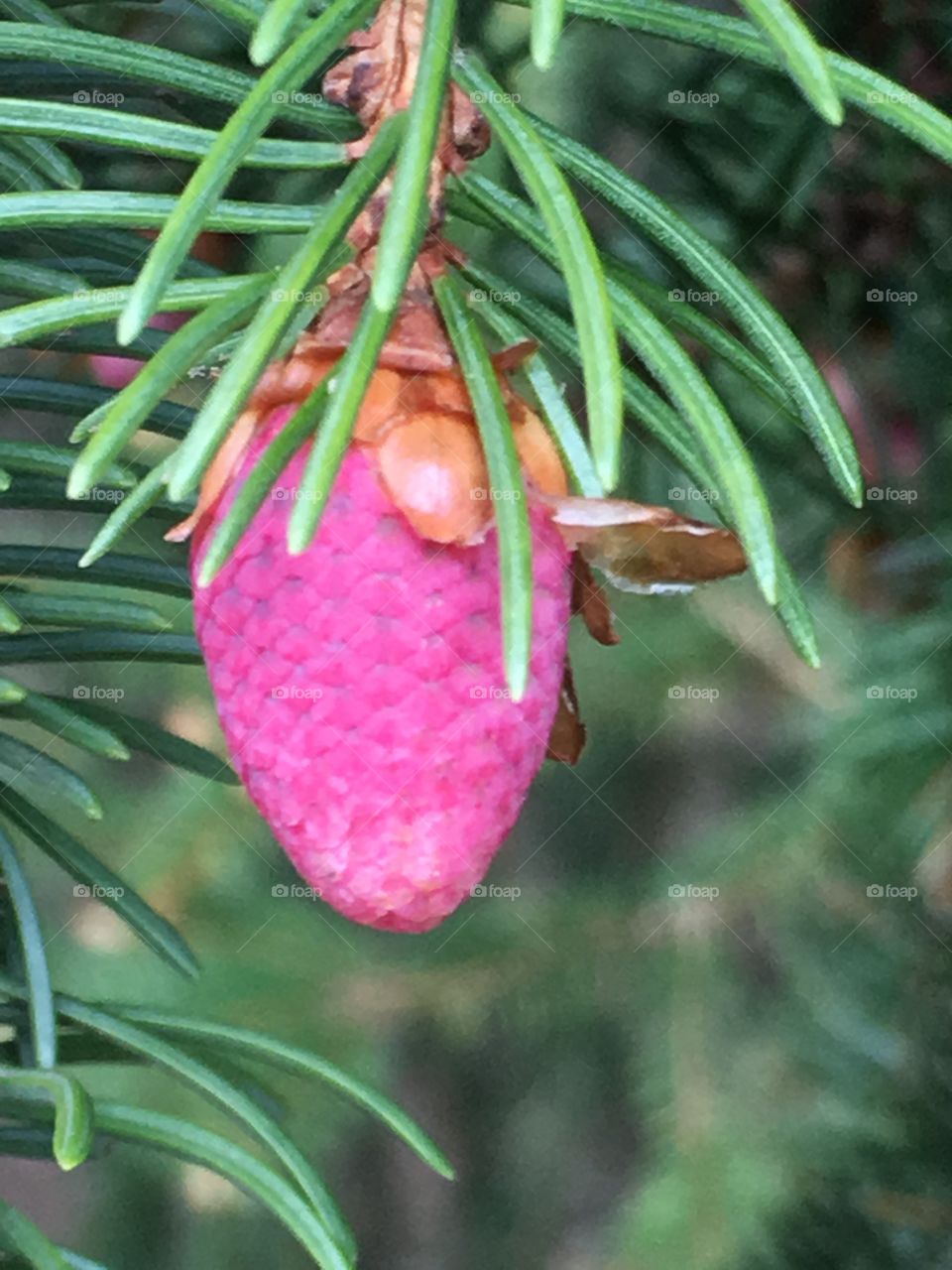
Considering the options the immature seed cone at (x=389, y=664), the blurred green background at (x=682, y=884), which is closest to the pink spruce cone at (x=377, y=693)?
the immature seed cone at (x=389, y=664)

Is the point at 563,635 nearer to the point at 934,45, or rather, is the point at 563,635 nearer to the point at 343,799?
the point at 343,799

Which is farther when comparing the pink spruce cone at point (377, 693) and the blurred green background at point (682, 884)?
the blurred green background at point (682, 884)

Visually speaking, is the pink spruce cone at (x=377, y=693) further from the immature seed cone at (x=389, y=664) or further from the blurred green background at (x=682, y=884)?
the blurred green background at (x=682, y=884)

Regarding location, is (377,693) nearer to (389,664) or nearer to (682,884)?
(389,664)

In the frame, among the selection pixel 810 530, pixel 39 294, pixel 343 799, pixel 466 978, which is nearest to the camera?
pixel 343 799

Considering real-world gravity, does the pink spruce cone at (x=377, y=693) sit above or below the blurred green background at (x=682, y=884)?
above

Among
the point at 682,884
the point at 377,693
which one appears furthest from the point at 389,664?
the point at 682,884

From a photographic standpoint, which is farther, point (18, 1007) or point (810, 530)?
point (810, 530)

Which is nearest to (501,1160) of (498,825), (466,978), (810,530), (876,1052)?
(466,978)

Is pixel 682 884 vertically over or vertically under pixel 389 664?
under
